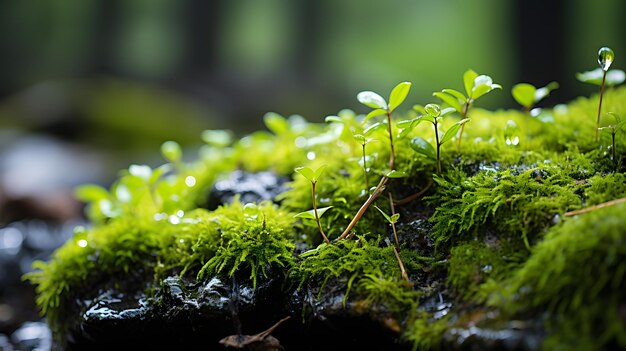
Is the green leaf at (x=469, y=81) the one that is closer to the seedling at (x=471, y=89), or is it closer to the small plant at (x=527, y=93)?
the seedling at (x=471, y=89)

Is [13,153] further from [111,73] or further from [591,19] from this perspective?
[591,19]

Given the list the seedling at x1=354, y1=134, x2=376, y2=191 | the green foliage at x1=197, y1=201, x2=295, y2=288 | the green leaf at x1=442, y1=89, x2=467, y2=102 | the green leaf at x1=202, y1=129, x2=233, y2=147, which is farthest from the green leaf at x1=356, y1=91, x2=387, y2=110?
the green leaf at x1=202, y1=129, x2=233, y2=147

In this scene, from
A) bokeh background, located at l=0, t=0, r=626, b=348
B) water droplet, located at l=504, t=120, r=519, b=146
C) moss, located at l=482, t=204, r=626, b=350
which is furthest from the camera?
bokeh background, located at l=0, t=0, r=626, b=348

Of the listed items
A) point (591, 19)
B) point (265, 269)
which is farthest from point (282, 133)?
point (591, 19)

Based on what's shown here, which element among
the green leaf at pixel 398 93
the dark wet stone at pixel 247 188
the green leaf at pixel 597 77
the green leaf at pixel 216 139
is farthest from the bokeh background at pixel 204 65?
the green leaf at pixel 597 77

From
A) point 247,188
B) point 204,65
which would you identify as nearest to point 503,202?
point 247,188

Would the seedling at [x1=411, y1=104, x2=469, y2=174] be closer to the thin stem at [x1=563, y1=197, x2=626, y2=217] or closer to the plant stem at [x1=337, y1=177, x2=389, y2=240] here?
the plant stem at [x1=337, y1=177, x2=389, y2=240]
